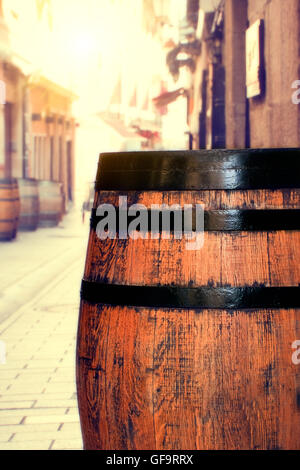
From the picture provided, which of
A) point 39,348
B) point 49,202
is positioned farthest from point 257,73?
point 49,202

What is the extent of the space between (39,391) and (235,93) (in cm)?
579

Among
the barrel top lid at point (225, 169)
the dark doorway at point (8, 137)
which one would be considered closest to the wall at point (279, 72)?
the barrel top lid at point (225, 169)

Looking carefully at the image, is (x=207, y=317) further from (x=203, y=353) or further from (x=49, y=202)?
(x=49, y=202)

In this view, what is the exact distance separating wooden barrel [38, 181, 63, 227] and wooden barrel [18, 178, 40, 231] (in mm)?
782

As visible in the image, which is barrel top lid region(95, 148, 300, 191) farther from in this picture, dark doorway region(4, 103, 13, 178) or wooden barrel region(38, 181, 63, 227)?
dark doorway region(4, 103, 13, 178)

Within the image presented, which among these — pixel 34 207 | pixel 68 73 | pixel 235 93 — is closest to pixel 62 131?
pixel 68 73

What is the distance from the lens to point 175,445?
1.97 m

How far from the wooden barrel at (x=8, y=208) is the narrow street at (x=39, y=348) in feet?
2.98

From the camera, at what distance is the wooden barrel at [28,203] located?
13.2 metres

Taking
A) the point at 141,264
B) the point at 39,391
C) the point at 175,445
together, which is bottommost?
the point at 39,391

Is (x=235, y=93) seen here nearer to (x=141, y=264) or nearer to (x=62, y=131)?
(x=141, y=264)

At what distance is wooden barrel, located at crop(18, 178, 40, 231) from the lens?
1317 centimetres

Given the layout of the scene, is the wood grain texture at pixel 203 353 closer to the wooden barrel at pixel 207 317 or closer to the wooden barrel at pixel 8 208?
the wooden barrel at pixel 207 317

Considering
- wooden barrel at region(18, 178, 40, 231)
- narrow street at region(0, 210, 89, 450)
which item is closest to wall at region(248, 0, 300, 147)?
narrow street at region(0, 210, 89, 450)
